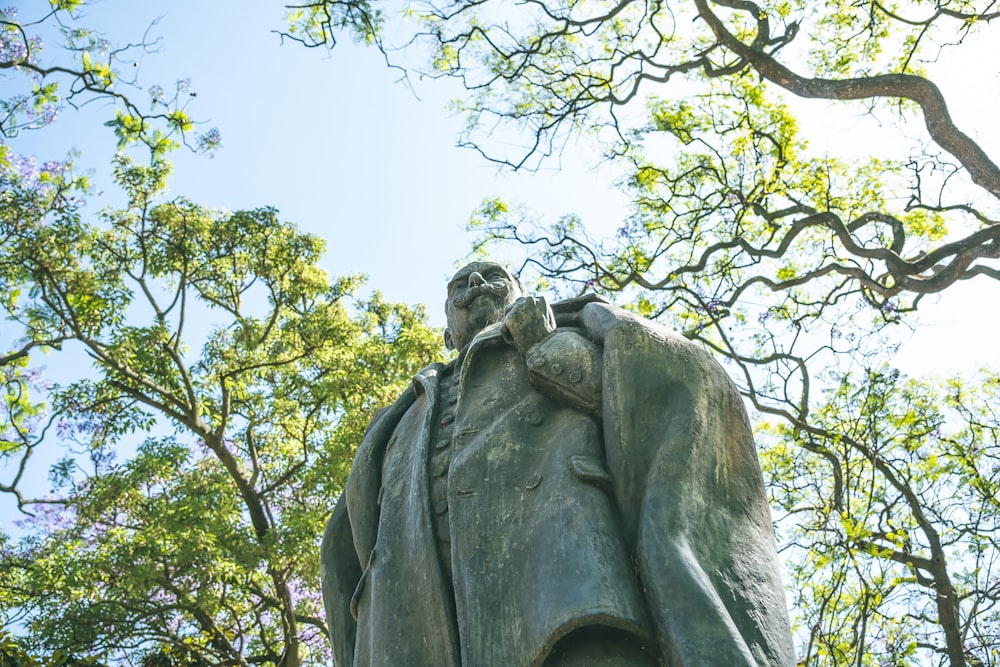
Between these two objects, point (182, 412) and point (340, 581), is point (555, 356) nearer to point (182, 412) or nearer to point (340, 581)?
point (340, 581)

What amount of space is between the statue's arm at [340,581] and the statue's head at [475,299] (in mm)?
817

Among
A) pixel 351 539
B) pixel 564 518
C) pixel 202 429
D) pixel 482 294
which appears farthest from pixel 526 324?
pixel 202 429

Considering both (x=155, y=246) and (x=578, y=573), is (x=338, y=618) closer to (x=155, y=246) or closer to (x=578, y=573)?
→ (x=578, y=573)

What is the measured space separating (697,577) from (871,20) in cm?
1000

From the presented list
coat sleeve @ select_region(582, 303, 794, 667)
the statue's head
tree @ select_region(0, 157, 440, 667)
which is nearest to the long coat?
coat sleeve @ select_region(582, 303, 794, 667)

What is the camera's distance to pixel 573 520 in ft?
11.2

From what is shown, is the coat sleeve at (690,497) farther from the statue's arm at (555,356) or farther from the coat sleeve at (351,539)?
the coat sleeve at (351,539)

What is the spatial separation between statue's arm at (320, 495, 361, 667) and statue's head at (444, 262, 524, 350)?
32.2 inches

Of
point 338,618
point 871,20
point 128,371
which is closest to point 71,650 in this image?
point 128,371

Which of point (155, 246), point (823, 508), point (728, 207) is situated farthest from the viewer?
point (155, 246)

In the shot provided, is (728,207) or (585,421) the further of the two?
(728,207)

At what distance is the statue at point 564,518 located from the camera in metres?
3.21

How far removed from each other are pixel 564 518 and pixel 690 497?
38cm

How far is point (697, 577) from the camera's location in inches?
126
